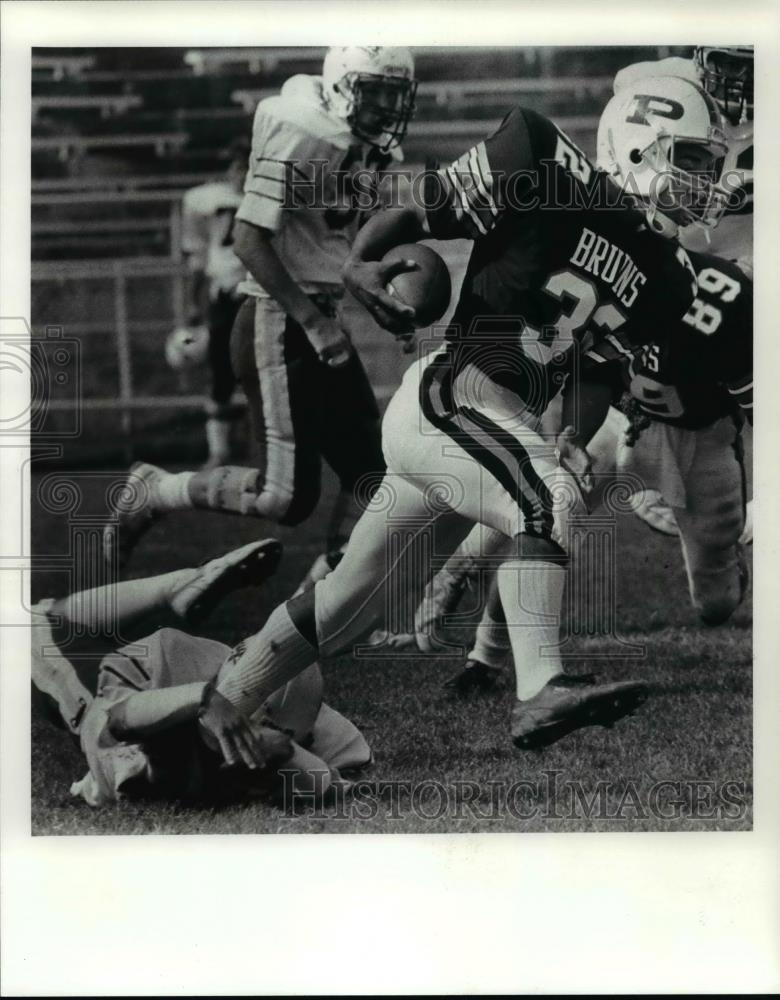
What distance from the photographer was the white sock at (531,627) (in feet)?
12.6

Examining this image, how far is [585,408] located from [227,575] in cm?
96

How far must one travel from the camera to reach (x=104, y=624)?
3.89 meters

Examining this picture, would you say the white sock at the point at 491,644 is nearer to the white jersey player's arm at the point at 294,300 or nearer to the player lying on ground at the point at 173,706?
the player lying on ground at the point at 173,706

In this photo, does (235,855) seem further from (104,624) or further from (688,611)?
(688,611)

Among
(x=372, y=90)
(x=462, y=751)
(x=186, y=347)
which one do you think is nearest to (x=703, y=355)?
(x=372, y=90)

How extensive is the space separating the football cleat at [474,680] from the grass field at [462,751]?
24 millimetres

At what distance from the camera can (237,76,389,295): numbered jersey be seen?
3.77 metres

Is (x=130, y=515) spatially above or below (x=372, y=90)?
below

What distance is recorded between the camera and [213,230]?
3838 millimetres

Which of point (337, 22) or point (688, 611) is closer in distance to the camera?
point (337, 22)

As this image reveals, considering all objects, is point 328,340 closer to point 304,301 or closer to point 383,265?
point 304,301

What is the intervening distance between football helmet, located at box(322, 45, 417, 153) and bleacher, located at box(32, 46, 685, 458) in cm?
3

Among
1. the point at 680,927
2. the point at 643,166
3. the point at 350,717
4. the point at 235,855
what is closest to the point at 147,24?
the point at 643,166

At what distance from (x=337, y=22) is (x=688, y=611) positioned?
5.47 ft
